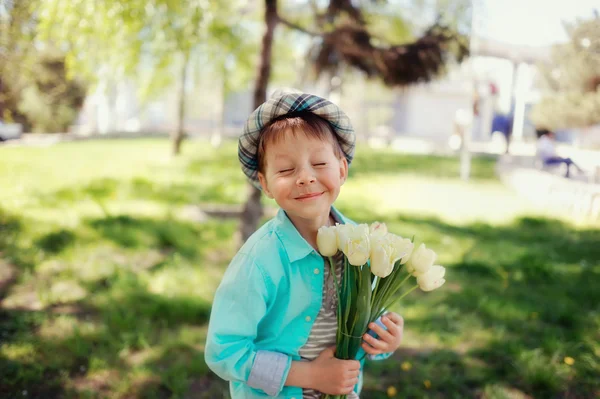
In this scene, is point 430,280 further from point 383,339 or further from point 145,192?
point 145,192

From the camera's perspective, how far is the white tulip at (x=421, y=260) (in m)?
1.37

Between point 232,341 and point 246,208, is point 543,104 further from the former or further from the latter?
point 232,341

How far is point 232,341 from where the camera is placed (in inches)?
51.2

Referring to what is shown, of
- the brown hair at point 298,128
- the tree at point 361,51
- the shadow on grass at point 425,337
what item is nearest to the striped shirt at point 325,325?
the brown hair at point 298,128

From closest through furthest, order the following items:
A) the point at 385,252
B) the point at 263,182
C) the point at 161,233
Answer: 1. the point at 385,252
2. the point at 263,182
3. the point at 161,233

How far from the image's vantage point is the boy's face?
4.49ft

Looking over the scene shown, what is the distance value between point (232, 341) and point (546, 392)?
2230mm

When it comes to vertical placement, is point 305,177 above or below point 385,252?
above

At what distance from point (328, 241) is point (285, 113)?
1.27ft

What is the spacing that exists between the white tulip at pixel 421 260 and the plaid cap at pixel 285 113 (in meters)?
0.40

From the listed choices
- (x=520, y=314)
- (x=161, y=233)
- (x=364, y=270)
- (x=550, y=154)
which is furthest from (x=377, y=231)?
(x=550, y=154)

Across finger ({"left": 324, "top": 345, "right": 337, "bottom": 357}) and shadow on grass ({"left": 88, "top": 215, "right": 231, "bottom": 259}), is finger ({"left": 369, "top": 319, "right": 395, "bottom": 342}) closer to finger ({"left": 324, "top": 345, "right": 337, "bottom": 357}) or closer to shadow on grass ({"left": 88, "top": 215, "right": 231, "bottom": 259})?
finger ({"left": 324, "top": 345, "right": 337, "bottom": 357})

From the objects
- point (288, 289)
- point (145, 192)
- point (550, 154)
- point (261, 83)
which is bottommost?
point (145, 192)

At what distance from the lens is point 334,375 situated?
4.51 feet
